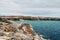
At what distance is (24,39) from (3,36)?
2922 mm

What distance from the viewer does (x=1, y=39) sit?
26094 millimetres

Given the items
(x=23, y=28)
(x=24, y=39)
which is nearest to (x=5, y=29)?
(x=23, y=28)

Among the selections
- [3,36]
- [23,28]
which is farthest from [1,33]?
[23,28]

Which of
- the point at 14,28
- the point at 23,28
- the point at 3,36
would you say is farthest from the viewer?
the point at 23,28

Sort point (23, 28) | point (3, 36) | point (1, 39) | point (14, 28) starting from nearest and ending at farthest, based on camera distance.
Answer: point (1, 39) < point (3, 36) < point (14, 28) < point (23, 28)

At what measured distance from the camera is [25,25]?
130 feet

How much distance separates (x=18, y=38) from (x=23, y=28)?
12.1 m

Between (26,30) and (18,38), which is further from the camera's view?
(26,30)

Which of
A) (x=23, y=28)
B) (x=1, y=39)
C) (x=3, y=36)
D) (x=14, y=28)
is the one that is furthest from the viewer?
(x=23, y=28)

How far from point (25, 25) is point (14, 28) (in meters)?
5.19

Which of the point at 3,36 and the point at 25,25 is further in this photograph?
the point at 25,25

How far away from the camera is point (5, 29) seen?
34.7 meters

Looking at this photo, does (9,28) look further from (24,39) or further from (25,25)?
(24,39)

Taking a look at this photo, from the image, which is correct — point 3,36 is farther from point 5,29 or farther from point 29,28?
point 29,28
